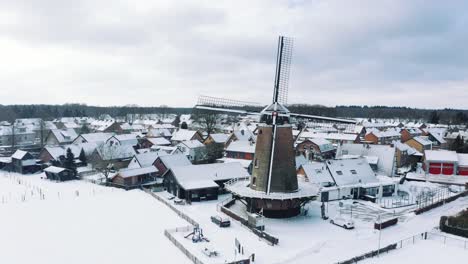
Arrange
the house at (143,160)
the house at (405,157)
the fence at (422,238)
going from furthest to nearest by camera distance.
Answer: the house at (405,157), the house at (143,160), the fence at (422,238)

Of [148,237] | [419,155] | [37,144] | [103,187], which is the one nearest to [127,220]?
[148,237]

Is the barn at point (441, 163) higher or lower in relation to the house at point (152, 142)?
higher

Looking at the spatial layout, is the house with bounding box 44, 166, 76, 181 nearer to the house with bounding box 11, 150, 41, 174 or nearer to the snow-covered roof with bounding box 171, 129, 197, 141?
the house with bounding box 11, 150, 41, 174

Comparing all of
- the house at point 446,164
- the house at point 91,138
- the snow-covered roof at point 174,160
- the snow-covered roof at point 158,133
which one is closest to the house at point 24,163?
A: the house at point 91,138

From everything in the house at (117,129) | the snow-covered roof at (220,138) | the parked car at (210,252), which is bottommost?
the parked car at (210,252)

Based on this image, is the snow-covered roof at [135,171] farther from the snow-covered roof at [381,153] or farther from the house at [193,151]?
the snow-covered roof at [381,153]

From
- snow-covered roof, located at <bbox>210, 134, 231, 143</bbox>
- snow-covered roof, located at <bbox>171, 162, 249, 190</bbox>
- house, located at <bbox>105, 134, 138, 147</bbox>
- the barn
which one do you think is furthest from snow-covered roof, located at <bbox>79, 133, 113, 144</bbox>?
the barn

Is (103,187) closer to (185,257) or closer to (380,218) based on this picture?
(185,257)
